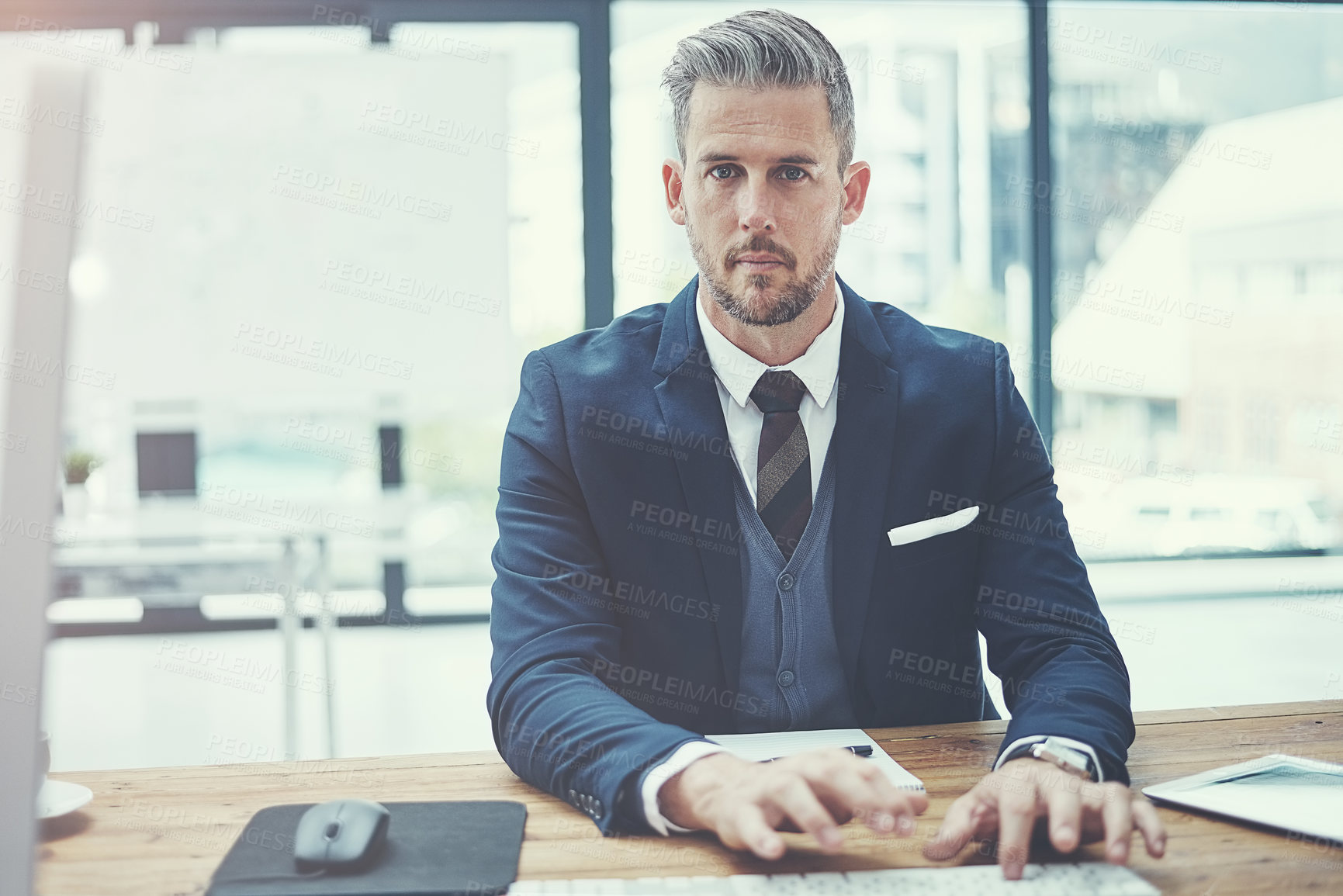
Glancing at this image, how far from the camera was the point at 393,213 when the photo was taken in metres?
3.61

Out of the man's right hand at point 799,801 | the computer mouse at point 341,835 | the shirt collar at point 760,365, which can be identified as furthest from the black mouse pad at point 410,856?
the shirt collar at point 760,365

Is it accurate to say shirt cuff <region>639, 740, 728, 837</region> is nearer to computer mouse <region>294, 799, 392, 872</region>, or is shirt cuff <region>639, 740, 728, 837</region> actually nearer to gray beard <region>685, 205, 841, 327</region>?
computer mouse <region>294, 799, 392, 872</region>

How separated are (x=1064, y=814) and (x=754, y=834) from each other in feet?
0.79

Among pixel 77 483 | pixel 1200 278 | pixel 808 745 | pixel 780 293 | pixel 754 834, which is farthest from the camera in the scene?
pixel 1200 278

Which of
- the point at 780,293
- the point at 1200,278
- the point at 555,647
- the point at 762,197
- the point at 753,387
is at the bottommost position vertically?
the point at 555,647

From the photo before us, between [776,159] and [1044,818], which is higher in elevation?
[776,159]

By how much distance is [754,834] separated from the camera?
0.75 meters

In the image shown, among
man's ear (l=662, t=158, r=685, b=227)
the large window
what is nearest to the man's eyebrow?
man's ear (l=662, t=158, r=685, b=227)

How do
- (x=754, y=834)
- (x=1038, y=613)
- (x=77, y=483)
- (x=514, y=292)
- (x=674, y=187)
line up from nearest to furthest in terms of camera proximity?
(x=754, y=834) < (x=1038, y=613) < (x=674, y=187) < (x=77, y=483) < (x=514, y=292)

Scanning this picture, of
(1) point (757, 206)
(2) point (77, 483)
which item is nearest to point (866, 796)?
(1) point (757, 206)

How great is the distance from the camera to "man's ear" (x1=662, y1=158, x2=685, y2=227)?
1392mm

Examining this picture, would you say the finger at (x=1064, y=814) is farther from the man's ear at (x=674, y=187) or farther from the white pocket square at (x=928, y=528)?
the man's ear at (x=674, y=187)

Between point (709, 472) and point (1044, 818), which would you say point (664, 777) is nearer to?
point (1044, 818)

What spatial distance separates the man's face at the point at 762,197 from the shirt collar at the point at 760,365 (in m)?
0.04
